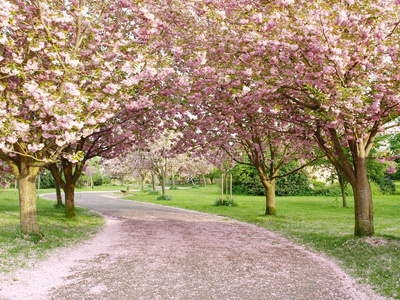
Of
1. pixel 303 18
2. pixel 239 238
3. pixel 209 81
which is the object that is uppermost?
pixel 303 18

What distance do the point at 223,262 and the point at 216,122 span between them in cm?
653

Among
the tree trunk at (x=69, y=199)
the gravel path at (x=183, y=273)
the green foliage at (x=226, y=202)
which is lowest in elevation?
the green foliage at (x=226, y=202)

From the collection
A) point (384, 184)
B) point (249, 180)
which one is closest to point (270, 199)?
point (249, 180)

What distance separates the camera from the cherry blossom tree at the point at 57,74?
8148 mm

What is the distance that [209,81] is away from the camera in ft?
33.9

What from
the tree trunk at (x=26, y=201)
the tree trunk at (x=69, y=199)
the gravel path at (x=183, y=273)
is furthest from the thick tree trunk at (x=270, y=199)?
the tree trunk at (x=26, y=201)

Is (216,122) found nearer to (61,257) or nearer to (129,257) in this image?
(129,257)

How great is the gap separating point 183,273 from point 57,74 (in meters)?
6.47

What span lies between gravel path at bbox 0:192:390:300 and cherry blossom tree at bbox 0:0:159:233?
2.74m

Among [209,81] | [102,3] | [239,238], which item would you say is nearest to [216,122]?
[209,81]

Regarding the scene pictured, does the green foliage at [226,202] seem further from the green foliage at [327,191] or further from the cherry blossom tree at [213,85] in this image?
the green foliage at [327,191]

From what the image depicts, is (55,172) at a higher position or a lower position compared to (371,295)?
higher

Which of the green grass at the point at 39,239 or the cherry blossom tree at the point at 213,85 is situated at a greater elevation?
the cherry blossom tree at the point at 213,85

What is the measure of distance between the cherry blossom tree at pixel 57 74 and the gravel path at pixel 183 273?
2.74 meters
